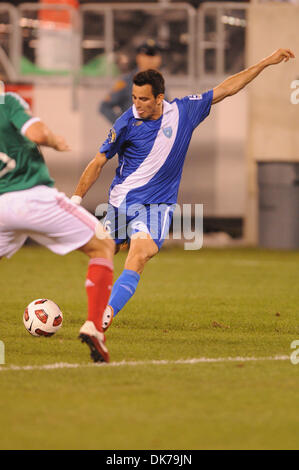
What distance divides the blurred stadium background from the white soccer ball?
31.7ft

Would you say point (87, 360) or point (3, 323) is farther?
point (3, 323)

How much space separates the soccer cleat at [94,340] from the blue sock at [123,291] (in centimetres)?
104

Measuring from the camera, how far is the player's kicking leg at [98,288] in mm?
6234

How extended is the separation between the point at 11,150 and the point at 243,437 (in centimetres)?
237

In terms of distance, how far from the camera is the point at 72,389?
5535mm

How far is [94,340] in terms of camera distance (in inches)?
243

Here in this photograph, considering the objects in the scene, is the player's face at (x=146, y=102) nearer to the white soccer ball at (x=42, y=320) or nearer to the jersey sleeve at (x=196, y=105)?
the jersey sleeve at (x=196, y=105)

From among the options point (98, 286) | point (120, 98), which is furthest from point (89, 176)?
point (120, 98)

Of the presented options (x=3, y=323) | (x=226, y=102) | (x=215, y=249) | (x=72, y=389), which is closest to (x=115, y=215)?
(x=3, y=323)

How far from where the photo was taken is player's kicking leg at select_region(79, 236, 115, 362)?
6.23 m

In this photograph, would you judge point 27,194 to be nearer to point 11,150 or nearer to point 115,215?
point 11,150

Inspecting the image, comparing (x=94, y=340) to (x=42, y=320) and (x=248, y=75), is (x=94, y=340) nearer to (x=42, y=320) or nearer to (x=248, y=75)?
(x=42, y=320)

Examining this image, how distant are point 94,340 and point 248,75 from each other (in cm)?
294

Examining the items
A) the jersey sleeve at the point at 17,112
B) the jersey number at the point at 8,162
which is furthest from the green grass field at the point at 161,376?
the jersey sleeve at the point at 17,112
